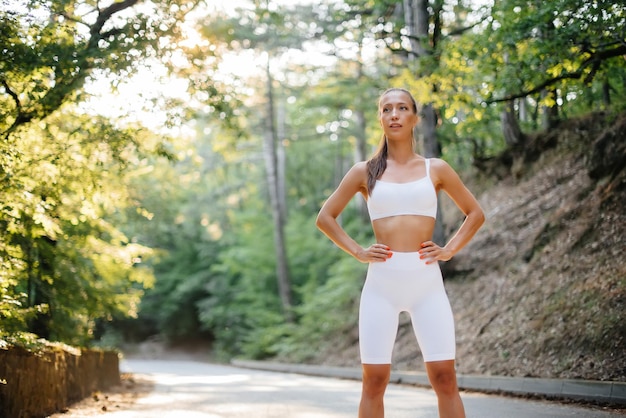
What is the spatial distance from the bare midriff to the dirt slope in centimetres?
532

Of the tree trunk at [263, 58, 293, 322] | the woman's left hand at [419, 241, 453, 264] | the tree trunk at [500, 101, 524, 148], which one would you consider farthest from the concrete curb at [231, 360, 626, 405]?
the tree trunk at [263, 58, 293, 322]

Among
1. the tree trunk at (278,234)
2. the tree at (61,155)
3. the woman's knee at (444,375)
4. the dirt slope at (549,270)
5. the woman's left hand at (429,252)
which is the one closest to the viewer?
the woman's knee at (444,375)

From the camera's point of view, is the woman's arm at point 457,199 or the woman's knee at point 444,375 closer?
the woman's knee at point 444,375

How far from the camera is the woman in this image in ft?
12.9

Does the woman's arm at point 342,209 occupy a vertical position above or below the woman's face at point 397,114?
below

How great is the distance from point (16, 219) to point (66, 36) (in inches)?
86.4

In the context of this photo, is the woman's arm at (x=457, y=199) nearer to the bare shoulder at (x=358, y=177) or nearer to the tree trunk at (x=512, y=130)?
the bare shoulder at (x=358, y=177)

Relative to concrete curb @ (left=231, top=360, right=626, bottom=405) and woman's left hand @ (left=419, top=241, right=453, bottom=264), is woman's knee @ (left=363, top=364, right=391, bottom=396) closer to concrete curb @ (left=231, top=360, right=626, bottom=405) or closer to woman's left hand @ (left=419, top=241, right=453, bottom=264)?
woman's left hand @ (left=419, top=241, right=453, bottom=264)

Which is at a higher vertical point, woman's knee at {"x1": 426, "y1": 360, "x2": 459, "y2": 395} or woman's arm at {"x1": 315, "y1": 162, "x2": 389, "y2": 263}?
woman's arm at {"x1": 315, "y1": 162, "x2": 389, "y2": 263}

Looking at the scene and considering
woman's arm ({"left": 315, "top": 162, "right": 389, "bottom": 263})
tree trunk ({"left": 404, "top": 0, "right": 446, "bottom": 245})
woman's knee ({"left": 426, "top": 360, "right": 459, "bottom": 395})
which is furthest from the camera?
tree trunk ({"left": 404, "top": 0, "right": 446, "bottom": 245})

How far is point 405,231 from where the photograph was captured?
4125mm

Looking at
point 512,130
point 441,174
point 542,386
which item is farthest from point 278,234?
point 441,174

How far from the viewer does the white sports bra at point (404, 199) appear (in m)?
4.14

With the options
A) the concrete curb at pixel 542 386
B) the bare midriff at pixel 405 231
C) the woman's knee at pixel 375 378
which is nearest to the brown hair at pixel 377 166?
the bare midriff at pixel 405 231
